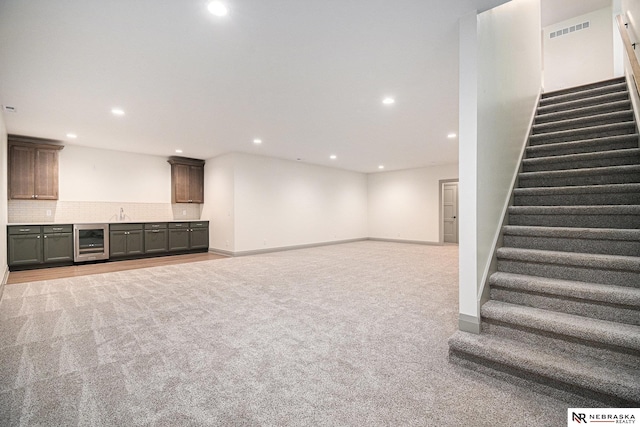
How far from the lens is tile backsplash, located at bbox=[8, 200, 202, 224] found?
5.84 m

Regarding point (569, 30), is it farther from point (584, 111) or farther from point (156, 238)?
point (156, 238)

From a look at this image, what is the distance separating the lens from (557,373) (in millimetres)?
1663

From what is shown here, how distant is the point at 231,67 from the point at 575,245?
3.74 metres

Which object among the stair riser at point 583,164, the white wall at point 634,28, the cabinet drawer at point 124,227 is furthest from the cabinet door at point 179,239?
the white wall at point 634,28

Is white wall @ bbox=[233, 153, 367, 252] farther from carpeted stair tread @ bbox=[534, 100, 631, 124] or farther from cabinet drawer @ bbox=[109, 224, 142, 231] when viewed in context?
carpeted stair tread @ bbox=[534, 100, 631, 124]

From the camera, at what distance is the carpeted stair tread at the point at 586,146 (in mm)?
2990

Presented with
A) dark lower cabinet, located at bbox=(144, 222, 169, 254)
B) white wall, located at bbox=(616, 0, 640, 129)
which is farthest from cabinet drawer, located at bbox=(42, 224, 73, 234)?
white wall, located at bbox=(616, 0, 640, 129)

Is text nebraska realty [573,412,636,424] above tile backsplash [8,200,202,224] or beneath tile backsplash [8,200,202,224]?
beneath

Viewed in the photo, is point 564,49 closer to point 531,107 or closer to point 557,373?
point 531,107

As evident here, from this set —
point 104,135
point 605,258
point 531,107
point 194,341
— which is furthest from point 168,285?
point 531,107

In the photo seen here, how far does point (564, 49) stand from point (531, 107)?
13.7 ft

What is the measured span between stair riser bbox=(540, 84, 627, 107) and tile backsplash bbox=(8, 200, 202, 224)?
8584 millimetres

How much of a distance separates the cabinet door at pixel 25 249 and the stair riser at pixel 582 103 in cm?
942

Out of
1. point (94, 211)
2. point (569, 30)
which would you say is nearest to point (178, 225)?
point (94, 211)
